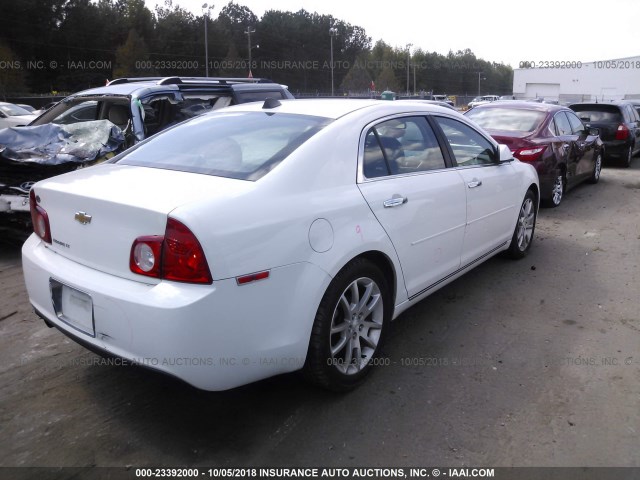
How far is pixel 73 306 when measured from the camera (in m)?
2.70

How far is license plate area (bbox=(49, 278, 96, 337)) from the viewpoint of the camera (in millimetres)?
2596

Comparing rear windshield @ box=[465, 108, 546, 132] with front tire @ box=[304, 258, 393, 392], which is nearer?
front tire @ box=[304, 258, 393, 392]

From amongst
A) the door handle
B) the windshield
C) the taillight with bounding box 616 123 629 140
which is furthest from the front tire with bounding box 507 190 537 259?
the windshield

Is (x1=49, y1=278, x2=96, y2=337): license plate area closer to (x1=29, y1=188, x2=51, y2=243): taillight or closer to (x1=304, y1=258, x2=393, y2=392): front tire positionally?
(x1=29, y1=188, x2=51, y2=243): taillight

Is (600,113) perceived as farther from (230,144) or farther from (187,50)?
(187,50)

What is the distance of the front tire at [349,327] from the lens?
9.16ft

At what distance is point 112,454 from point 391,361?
1.77 meters

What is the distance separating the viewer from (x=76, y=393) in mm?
3080

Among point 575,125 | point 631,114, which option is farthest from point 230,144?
point 631,114

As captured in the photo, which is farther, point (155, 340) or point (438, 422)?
point (438, 422)

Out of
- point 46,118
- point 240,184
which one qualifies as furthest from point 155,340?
point 46,118

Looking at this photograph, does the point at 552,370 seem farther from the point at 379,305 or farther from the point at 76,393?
the point at 76,393

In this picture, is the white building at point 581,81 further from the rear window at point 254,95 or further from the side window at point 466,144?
the side window at point 466,144

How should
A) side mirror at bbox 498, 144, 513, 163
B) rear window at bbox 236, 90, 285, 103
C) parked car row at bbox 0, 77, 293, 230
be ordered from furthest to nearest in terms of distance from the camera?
rear window at bbox 236, 90, 285, 103, parked car row at bbox 0, 77, 293, 230, side mirror at bbox 498, 144, 513, 163
